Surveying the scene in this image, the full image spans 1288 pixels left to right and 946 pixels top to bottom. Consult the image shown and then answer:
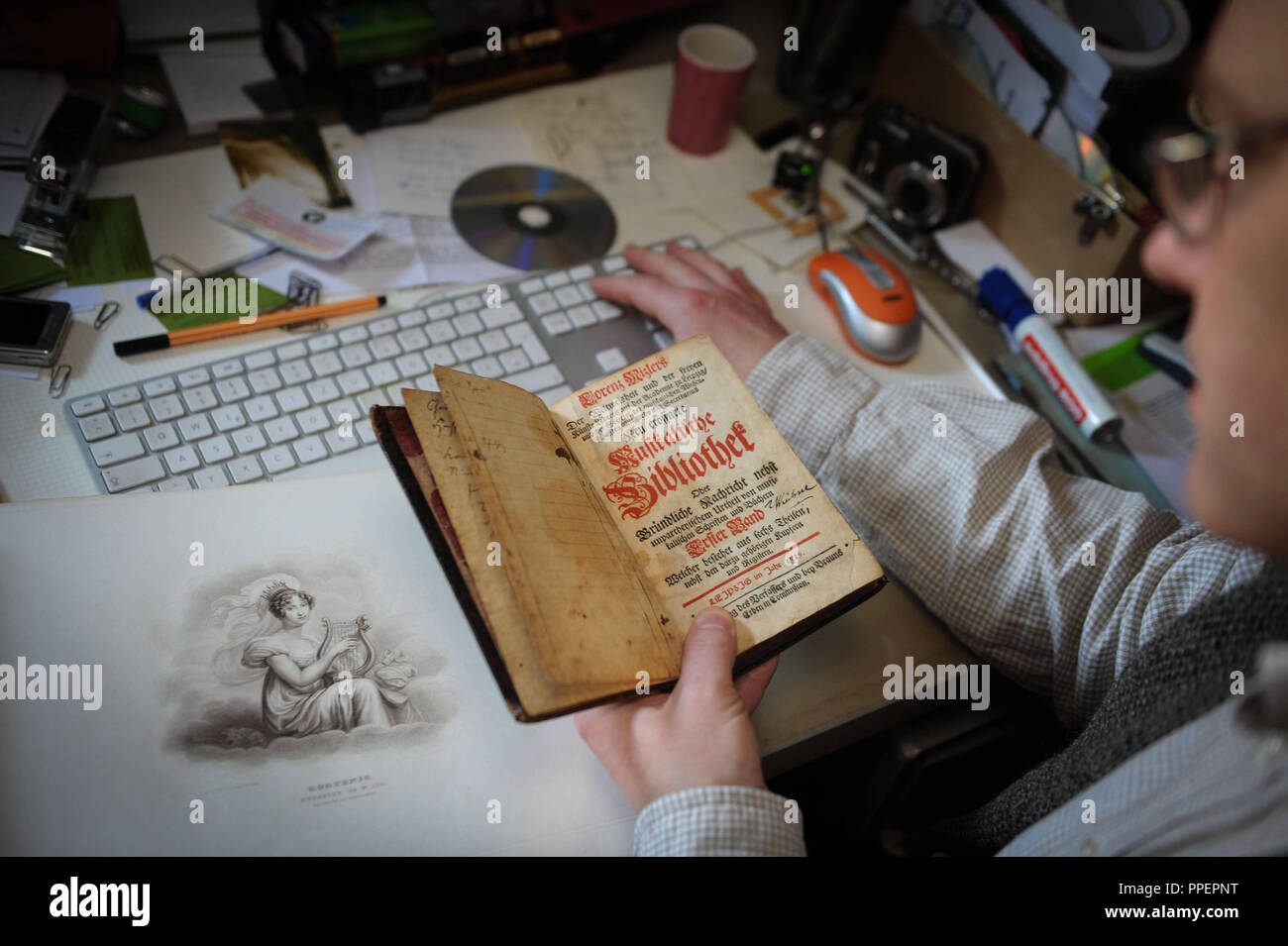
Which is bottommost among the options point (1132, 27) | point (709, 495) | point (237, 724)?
point (237, 724)

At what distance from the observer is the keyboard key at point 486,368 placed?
800 mm

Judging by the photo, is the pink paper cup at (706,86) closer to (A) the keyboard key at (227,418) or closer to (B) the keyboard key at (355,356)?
(B) the keyboard key at (355,356)

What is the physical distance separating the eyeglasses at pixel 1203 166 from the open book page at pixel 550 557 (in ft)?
1.30

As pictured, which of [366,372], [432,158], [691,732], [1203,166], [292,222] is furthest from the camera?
[432,158]

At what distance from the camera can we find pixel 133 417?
2.29 ft

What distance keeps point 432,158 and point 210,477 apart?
0.50 meters

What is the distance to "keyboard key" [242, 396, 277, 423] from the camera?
28.5 inches

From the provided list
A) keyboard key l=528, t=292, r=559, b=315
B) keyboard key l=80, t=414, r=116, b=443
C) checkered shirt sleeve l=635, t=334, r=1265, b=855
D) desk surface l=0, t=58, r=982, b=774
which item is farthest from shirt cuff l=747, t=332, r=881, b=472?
keyboard key l=80, t=414, r=116, b=443

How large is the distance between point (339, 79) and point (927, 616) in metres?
0.89

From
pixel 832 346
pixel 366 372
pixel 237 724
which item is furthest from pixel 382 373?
pixel 832 346

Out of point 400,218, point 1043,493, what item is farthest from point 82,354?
point 1043,493

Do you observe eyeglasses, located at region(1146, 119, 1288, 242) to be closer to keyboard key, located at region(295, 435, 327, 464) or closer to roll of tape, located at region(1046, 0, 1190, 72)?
roll of tape, located at region(1046, 0, 1190, 72)

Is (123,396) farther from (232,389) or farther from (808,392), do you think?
(808,392)

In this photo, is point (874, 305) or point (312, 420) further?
point (874, 305)
